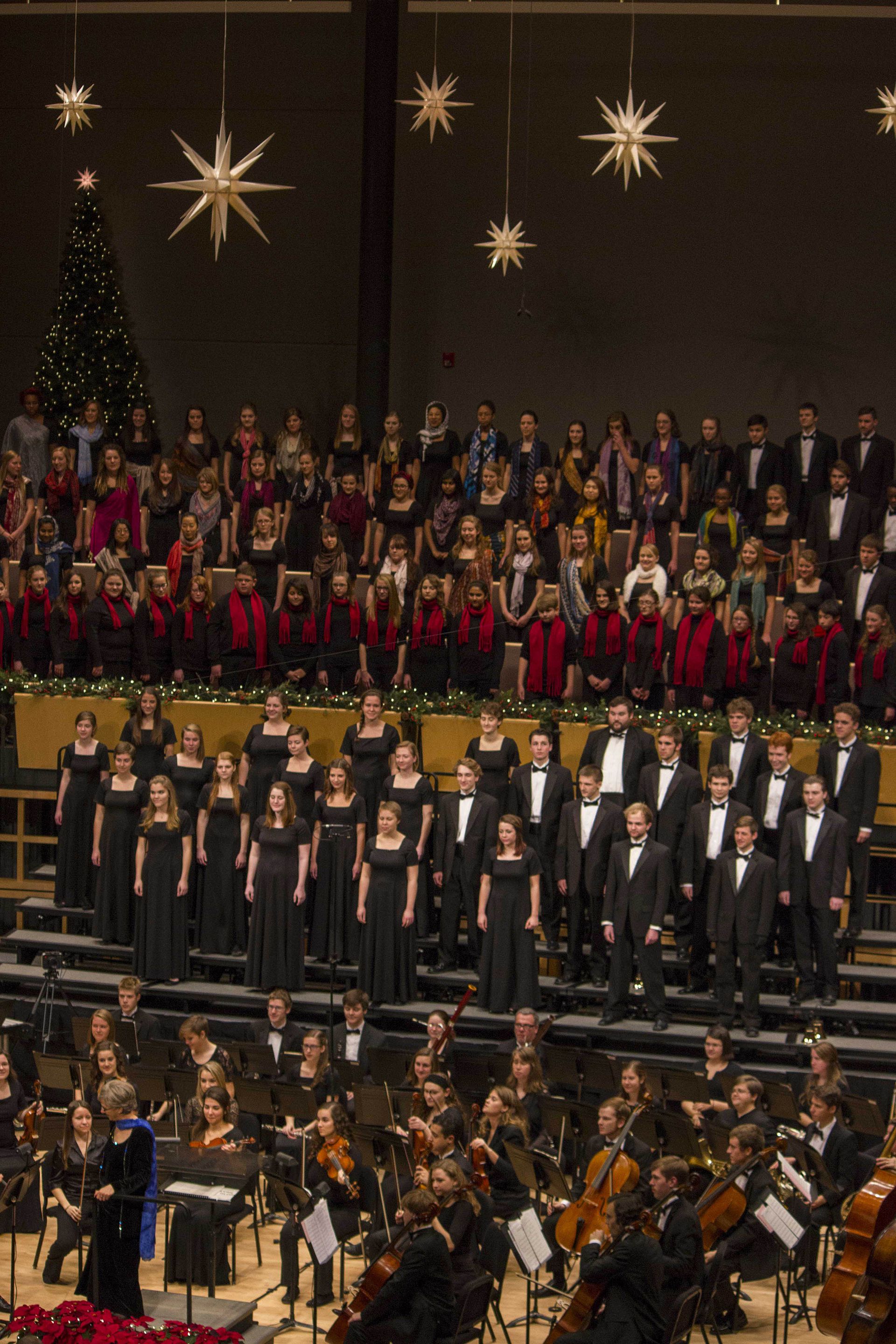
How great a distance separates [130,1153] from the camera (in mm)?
7180

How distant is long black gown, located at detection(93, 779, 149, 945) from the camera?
11.1 metres

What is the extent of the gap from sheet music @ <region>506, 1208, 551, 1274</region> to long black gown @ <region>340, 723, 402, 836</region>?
179 inches

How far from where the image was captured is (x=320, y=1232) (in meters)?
6.85

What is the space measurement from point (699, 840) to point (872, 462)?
443 centimetres

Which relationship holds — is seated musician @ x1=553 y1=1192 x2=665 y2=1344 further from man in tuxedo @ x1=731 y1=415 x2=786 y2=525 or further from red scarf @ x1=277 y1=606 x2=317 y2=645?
man in tuxedo @ x1=731 y1=415 x2=786 y2=525

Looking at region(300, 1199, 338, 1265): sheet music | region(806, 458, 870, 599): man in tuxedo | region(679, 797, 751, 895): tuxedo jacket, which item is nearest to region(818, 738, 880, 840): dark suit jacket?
region(679, 797, 751, 895): tuxedo jacket

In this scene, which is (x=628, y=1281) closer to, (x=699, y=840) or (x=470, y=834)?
(x=699, y=840)

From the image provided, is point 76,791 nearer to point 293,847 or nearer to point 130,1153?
point 293,847

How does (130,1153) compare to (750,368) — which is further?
(750,368)

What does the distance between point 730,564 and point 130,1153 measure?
22.3ft

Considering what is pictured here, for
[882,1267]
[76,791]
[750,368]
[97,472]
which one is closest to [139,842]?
[76,791]

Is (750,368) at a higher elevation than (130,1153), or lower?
higher

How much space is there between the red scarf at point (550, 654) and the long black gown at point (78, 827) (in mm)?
2820

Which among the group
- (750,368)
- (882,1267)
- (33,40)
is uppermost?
(33,40)
